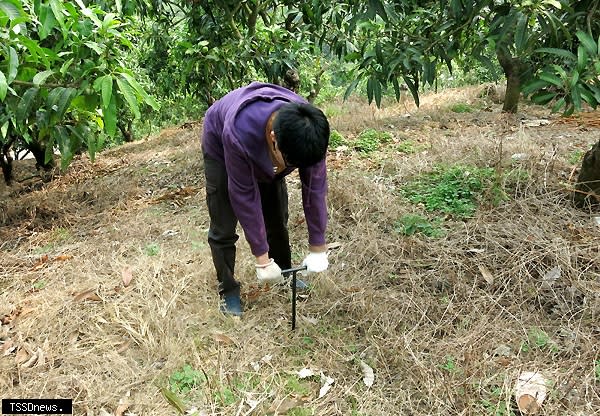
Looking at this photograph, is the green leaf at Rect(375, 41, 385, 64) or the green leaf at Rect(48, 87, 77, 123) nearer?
the green leaf at Rect(48, 87, 77, 123)

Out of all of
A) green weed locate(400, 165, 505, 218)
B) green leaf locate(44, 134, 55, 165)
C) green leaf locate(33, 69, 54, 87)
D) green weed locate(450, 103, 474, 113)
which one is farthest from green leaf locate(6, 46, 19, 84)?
green weed locate(450, 103, 474, 113)

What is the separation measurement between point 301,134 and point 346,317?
109 centimetres

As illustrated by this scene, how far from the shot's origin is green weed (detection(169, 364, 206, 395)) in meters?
1.90

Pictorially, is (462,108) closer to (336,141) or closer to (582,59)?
(336,141)

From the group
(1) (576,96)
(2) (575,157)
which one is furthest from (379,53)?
(2) (575,157)

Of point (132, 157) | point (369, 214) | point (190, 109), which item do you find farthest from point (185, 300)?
point (190, 109)

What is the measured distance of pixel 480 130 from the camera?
15.4 feet

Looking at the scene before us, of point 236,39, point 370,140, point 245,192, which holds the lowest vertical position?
point 370,140

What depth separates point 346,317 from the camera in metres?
2.27

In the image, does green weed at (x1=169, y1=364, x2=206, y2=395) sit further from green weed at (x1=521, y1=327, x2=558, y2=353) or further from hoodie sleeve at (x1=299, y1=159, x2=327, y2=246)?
green weed at (x1=521, y1=327, x2=558, y2=353)

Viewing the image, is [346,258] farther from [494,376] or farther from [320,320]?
[494,376]

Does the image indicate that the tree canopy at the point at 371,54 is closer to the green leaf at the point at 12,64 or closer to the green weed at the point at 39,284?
the green leaf at the point at 12,64

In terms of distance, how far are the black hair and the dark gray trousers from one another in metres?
0.59

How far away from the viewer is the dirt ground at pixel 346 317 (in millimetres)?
1830
